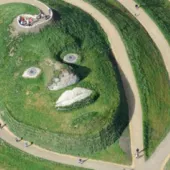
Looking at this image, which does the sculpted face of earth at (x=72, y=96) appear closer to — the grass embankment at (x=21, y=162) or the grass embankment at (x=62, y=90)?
the grass embankment at (x=62, y=90)

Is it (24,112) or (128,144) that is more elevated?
(128,144)

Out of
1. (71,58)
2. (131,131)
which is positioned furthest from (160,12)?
(131,131)

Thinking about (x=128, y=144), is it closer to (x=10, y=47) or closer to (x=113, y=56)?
(x=113, y=56)

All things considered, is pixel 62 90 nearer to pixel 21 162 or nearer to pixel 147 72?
pixel 21 162

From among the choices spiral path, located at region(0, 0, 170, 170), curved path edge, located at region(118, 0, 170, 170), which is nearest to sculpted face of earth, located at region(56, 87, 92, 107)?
spiral path, located at region(0, 0, 170, 170)

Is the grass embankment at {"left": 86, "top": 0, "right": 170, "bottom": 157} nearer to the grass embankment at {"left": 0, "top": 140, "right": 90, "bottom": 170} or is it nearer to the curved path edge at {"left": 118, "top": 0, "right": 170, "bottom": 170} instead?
the curved path edge at {"left": 118, "top": 0, "right": 170, "bottom": 170}

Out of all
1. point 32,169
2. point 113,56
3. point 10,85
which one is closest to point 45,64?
point 10,85
